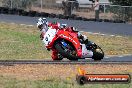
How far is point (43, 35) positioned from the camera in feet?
55.4

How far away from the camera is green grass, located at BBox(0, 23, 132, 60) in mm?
22461

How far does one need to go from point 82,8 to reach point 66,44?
1171 inches

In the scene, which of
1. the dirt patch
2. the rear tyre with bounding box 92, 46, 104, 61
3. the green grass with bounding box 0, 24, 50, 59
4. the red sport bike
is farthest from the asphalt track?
the dirt patch

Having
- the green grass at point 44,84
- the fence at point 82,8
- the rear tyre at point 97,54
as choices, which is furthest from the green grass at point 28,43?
the fence at point 82,8

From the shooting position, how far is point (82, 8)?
46438mm

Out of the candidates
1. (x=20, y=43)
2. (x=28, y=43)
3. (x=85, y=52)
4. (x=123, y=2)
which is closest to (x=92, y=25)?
(x=123, y=2)

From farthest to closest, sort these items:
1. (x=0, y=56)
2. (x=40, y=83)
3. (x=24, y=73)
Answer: (x=0, y=56), (x=24, y=73), (x=40, y=83)

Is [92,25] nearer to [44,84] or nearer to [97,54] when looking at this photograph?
[97,54]

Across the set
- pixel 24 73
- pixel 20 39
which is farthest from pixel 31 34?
pixel 24 73

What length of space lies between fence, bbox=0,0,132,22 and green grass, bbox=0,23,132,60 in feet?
31.7

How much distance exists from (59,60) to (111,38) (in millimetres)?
13722

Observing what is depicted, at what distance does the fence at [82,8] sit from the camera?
136 ft

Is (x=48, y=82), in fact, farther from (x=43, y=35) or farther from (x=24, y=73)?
(x=43, y=35)

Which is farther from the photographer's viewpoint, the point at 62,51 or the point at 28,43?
the point at 28,43
